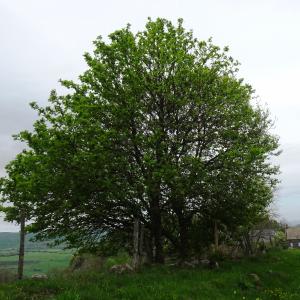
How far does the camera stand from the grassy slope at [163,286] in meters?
16.0

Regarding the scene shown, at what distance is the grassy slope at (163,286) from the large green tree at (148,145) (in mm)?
5190

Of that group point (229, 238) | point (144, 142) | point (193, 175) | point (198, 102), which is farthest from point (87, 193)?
point (229, 238)

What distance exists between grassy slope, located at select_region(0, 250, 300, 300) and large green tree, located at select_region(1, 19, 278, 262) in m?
5.19

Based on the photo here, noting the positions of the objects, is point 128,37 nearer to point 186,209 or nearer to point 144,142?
point 144,142

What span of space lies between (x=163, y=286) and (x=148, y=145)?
10.1 meters

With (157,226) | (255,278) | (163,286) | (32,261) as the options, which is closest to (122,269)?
(163,286)

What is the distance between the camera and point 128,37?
28.0m

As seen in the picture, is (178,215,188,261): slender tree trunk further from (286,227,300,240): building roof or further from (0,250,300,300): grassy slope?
(286,227,300,240): building roof

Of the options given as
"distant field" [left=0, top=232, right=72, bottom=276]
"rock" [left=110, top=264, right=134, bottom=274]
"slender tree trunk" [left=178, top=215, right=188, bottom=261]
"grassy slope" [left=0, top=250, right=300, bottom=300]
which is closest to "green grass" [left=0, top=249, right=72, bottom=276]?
"distant field" [left=0, top=232, right=72, bottom=276]

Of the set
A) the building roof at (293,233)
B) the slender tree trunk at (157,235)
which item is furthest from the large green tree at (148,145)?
the building roof at (293,233)

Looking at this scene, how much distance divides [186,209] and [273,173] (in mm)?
7100

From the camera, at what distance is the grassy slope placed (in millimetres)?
16016

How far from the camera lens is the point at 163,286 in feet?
61.8

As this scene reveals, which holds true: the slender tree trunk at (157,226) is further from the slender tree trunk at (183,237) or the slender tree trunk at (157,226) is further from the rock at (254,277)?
the rock at (254,277)
